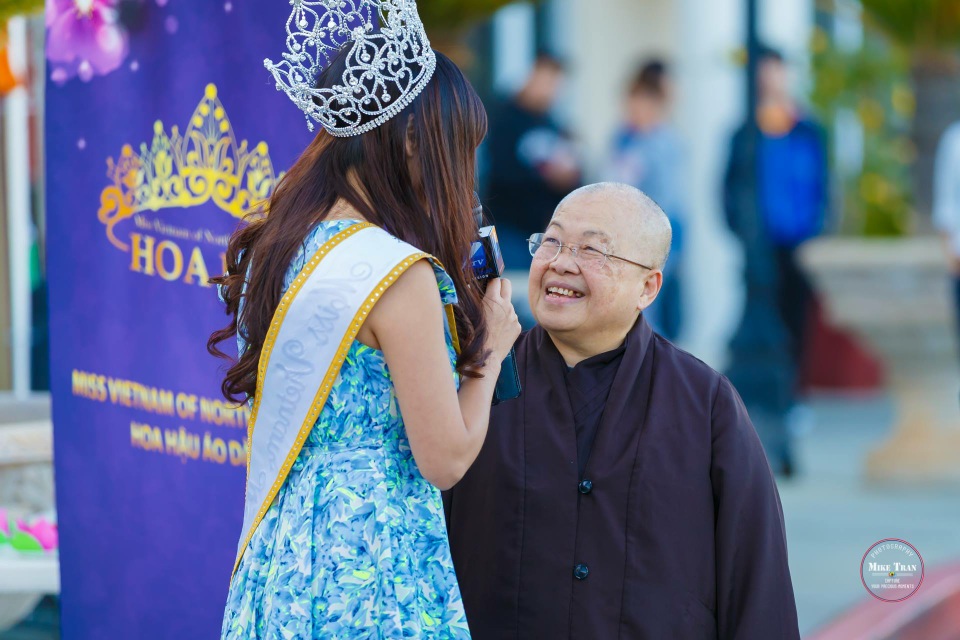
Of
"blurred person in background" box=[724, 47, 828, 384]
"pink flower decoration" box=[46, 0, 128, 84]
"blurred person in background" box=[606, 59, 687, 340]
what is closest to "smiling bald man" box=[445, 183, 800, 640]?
"pink flower decoration" box=[46, 0, 128, 84]

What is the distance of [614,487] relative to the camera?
2.89 m

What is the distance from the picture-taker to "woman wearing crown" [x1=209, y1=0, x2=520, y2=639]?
2383 mm

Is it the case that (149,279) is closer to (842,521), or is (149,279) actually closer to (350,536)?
(350,536)

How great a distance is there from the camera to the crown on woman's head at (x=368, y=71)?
2.46 metres

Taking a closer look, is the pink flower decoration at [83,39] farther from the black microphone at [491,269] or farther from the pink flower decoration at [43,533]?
the pink flower decoration at [43,533]

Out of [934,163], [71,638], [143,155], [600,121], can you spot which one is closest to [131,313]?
[143,155]

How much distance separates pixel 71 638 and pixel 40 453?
2.47 feet

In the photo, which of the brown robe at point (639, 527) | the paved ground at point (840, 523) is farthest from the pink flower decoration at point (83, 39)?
the paved ground at point (840, 523)

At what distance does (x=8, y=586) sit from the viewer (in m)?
3.75

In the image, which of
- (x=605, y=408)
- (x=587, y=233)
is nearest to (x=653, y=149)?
(x=587, y=233)

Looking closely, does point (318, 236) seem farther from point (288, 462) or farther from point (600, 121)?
point (600, 121)

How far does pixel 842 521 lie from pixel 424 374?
5.23 m

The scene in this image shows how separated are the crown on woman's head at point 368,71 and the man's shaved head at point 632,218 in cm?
65

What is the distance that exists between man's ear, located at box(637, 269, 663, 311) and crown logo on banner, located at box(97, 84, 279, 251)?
859 millimetres
